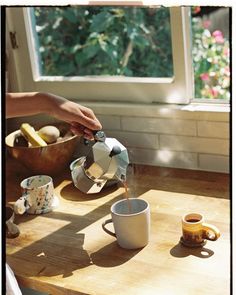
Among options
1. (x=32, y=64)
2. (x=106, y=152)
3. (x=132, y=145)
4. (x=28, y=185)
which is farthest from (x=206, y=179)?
(x=32, y=64)

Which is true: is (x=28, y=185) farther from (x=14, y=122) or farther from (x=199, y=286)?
(x=199, y=286)

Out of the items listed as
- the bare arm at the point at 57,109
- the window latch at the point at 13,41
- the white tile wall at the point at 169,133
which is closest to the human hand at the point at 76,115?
the bare arm at the point at 57,109

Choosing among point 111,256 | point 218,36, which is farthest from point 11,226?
point 218,36

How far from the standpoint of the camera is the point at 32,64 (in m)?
1.35

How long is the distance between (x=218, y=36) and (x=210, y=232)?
0.41 m

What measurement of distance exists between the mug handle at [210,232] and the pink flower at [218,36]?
0.38 metres

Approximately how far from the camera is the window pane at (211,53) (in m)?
1.01

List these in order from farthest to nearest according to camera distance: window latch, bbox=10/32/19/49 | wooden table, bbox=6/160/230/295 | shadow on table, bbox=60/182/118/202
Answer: window latch, bbox=10/32/19/49, shadow on table, bbox=60/182/118/202, wooden table, bbox=6/160/230/295

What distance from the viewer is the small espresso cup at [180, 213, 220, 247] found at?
1045 mm

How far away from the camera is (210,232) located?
3.44 feet

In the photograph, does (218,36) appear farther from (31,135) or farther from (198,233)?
(31,135)

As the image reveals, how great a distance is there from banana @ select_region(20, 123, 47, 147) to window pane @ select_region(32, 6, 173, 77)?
0.14 m

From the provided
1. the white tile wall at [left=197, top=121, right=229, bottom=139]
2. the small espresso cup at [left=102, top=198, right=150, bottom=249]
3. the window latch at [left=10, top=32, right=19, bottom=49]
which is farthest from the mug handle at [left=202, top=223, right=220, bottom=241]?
the window latch at [left=10, top=32, right=19, bottom=49]

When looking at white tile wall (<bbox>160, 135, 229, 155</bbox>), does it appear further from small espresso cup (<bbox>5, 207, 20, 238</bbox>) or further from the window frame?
small espresso cup (<bbox>5, 207, 20, 238</bbox>)
